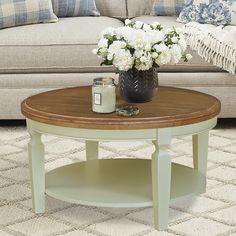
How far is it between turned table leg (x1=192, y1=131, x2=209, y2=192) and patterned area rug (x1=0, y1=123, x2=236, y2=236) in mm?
112

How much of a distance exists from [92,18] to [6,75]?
798 millimetres

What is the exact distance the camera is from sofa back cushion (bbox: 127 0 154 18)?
14.3 feet

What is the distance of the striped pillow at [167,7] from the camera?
166 inches

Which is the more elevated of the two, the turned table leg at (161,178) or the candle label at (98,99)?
the candle label at (98,99)

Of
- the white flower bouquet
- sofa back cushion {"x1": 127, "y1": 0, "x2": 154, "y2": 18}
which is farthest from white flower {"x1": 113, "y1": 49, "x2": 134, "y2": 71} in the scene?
sofa back cushion {"x1": 127, "y1": 0, "x2": 154, "y2": 18}

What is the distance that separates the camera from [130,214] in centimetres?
250

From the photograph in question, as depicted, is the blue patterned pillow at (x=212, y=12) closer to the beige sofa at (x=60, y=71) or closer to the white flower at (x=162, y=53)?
the beige sofa at (x=60, y=71)

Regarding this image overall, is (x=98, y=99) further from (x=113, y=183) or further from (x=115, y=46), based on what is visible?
(x=113, y=183)

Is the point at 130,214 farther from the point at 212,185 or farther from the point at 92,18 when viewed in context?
the point at 92,18

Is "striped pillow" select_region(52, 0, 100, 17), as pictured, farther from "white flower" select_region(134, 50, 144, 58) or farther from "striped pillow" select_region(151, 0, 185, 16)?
"white flower" select_region(134, 50, 144, 58)

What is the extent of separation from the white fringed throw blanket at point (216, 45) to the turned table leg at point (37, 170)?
1.46 m

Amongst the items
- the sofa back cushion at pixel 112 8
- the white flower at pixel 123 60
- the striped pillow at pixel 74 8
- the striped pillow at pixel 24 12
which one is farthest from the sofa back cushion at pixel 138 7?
the white flower at pixel 123 60

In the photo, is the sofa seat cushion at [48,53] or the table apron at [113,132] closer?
the table apron at [113,132]

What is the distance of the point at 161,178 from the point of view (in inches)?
91.0
